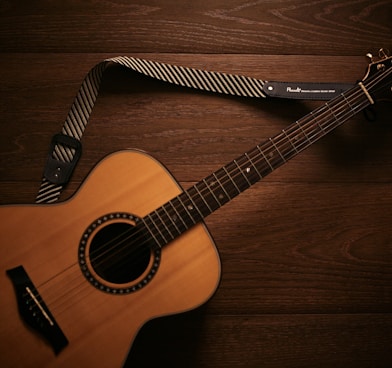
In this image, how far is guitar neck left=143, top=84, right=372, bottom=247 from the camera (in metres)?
0.83

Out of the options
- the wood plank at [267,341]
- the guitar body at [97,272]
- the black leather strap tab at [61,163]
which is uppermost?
the black leather strap tab at [61,163]

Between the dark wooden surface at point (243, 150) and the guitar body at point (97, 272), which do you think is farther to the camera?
the dark wooden surface at point (243, 150)

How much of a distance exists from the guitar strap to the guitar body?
0.17 m

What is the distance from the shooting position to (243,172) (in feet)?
2.81

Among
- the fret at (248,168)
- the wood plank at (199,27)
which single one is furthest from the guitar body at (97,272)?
the wood plank at (199,27)

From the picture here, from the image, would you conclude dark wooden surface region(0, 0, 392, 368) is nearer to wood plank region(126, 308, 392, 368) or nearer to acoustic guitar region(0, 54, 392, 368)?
wood plank region(126, 308, 392, 368)

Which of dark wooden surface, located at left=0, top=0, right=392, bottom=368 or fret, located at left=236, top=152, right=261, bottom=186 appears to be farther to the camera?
dark wooden surface, located at left=0, top=0, right=392, bottom=368

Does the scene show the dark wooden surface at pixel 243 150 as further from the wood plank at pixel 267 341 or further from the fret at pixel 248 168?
the fret at pixel 248 168

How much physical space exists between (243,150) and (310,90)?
0.22 meters

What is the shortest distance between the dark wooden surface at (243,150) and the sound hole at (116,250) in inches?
7.9

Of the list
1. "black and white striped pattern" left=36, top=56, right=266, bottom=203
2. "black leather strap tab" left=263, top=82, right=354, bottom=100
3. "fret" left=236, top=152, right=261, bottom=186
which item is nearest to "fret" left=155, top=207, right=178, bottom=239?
"fret" left=236, top=152, right=261, bottom=186

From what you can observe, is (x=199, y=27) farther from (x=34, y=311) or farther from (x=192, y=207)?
(x=34, y=311)

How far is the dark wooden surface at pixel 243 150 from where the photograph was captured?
988mm

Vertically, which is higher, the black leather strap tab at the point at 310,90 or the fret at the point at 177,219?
the black leather strap tab at the point at 310,90
